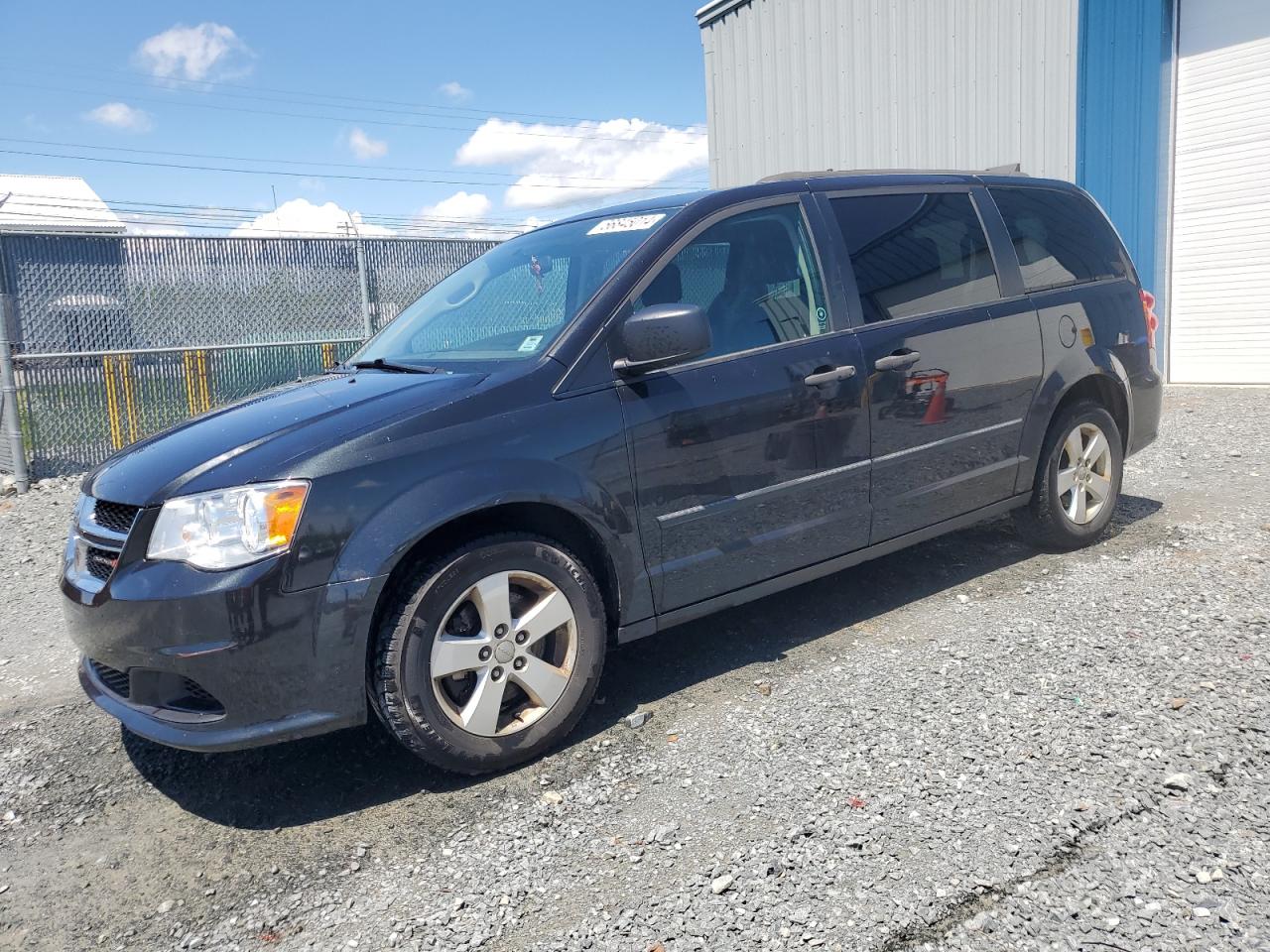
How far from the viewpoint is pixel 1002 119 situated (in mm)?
12312

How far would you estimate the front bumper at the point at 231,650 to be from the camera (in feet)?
9.34

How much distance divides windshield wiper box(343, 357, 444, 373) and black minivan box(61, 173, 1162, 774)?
1.1 inches

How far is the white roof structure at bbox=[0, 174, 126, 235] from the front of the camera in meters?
32.1

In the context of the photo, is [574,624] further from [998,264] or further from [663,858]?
[998,264]

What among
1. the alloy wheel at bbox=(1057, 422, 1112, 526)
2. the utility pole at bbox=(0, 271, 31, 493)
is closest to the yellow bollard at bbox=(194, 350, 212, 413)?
the utility pole at bbox=(0, 271, 31, 493)

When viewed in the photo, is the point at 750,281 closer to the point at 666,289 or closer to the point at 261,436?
the point at 666,289

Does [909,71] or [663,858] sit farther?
[909,71]

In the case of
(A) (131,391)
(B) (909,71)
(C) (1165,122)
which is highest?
(B) (909,71)

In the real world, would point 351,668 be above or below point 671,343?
below

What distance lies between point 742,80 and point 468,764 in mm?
14761

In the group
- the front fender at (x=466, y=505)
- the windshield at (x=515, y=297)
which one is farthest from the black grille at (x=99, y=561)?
the windshield at (x=515, y=297)

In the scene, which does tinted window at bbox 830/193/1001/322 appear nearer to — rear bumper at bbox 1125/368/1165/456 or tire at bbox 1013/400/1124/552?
tire at bbox 1013/400/1124/552

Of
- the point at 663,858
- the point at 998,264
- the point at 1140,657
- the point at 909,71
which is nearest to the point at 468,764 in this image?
the point at 663,858

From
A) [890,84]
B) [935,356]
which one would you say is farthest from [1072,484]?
[890,84]
